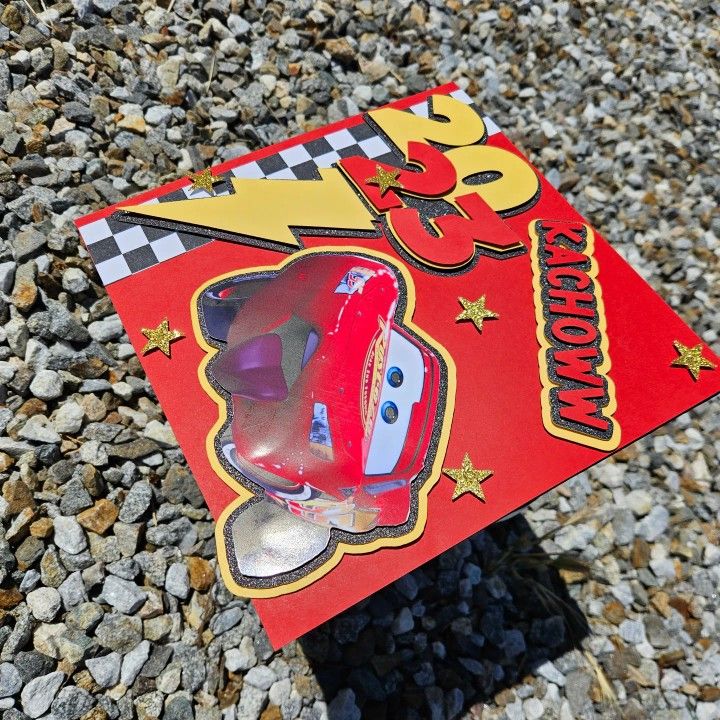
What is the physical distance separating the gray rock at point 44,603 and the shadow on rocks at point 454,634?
28.3 inches

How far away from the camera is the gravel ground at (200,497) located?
6.07 ft

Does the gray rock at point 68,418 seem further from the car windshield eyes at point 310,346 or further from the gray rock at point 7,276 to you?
the car windshield eyes at point 310,346

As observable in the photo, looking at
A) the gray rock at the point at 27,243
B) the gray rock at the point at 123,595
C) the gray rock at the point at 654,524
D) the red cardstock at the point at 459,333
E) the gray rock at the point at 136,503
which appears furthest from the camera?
the gray rock at the point at 654,524

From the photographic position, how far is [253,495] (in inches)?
61.9

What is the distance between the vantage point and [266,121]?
2.91 meters

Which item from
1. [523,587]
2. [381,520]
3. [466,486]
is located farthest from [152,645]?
[523,587]

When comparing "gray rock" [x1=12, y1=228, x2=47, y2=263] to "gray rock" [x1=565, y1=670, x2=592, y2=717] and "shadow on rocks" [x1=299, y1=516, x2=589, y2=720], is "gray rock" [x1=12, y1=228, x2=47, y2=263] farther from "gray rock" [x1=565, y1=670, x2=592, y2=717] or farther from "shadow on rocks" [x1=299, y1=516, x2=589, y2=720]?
"gray rock" [x1=565, y1=670, x2=592, y2=717]

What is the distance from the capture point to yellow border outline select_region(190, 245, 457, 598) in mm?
1485

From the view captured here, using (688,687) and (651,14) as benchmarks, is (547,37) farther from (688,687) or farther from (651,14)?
(688,687)

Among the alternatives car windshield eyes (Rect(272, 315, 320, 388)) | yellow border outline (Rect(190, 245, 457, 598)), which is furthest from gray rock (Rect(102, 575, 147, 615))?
car windshield eyes (Rect(272, 315, 320, 388))

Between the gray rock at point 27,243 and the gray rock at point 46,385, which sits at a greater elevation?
the gray rock at point 27,243

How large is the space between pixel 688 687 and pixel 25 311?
253 cm

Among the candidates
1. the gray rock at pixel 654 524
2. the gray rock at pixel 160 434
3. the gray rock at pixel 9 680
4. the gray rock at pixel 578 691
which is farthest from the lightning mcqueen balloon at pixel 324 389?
the gray rock at pixel 654 524

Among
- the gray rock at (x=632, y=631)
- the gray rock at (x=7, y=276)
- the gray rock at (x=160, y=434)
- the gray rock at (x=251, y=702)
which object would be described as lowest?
the gray rock at (x=632, y=631)
